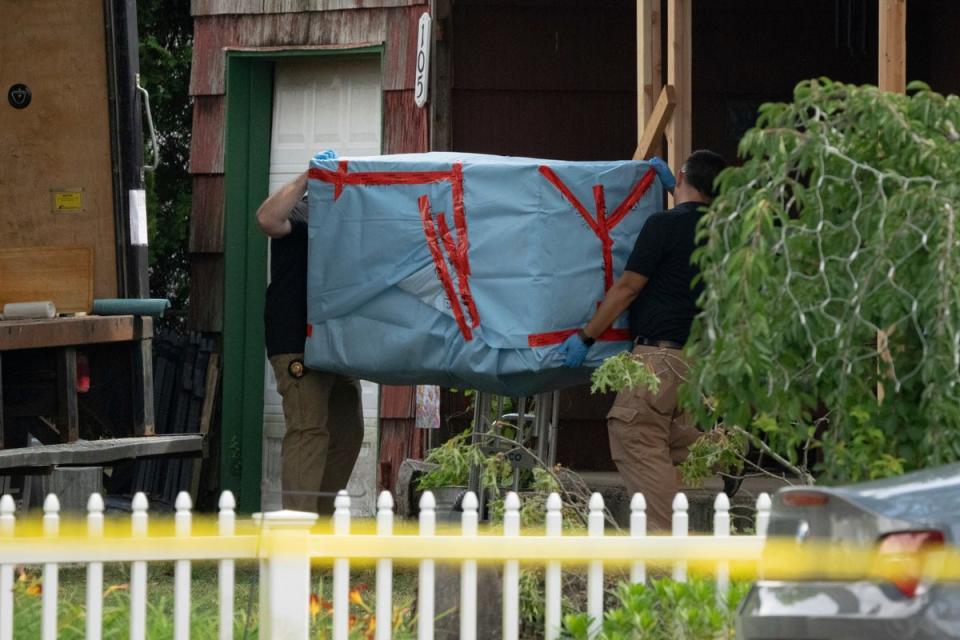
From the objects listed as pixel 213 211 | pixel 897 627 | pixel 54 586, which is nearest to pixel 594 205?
pixel 54 586

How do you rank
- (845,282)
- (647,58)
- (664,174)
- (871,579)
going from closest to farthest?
(871,579) → (845,282) → (664,174) → (647,58)

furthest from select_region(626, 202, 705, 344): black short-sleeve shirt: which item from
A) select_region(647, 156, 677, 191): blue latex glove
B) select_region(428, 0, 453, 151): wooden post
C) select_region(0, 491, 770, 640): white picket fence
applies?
select_region(428, 0, 453, 151): wooden post

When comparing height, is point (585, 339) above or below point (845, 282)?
below

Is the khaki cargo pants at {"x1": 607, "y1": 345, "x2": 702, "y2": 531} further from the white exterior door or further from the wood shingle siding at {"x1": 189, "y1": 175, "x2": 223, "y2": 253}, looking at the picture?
the wood shingle siding at {"x1": 189, "y1": 175, "x2": 223, "y2": 253}

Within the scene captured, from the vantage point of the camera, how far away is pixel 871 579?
157 inches

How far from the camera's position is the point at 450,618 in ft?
19.0

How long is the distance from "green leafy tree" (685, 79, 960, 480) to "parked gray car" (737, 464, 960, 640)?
70 centimetres

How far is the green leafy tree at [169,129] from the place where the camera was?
13008 mm

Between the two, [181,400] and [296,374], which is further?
[181,400]

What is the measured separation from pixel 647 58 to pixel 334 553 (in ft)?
13.1

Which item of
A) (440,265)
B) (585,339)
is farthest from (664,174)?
(440,265)

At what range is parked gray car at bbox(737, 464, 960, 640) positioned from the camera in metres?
3.90

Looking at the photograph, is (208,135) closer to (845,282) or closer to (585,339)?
(585,339)

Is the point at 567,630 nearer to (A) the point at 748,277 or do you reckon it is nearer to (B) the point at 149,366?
(A) the point at 748,277
